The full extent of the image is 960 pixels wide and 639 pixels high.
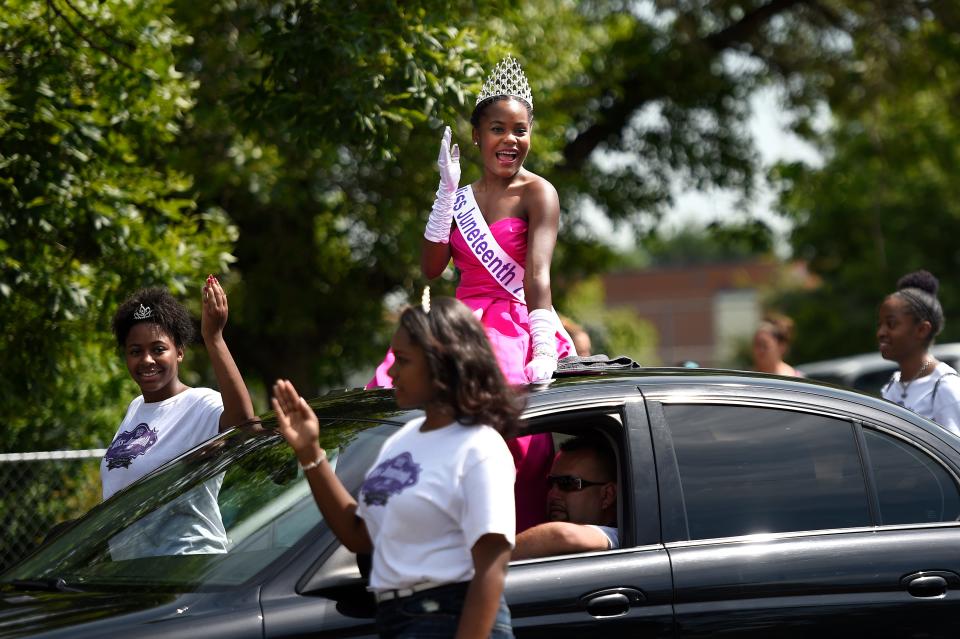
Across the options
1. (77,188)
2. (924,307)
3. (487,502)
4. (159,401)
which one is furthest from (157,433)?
(924,307)

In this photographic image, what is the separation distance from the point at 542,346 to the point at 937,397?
1.82m

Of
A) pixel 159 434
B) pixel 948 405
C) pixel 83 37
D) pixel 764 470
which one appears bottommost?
pixel 764 470

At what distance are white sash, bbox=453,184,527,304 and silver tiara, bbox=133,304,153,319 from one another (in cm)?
115

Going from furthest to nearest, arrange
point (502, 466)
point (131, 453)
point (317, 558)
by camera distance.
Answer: point (131, 453), point (317, 558), point (502, 466)

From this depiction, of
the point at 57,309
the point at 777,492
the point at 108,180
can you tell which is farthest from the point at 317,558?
the point at 108,180

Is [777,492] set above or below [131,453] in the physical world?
below

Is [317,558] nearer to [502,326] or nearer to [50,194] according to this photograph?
[502,326]

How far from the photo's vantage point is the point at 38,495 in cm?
778

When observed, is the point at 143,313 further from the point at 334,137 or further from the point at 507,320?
the point at 334,137

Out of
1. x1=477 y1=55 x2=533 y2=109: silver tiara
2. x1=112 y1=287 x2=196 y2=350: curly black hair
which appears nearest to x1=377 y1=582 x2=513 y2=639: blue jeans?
x1=112 y1=287 x2=196 y2=350: curly black hair

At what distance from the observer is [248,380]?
547 inches

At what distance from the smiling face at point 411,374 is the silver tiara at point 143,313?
1.74 meters

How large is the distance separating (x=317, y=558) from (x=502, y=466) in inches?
23.3

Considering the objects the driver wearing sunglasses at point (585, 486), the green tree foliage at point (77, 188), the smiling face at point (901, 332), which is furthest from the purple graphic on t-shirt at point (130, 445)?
the smiling face at point (901, 332)
